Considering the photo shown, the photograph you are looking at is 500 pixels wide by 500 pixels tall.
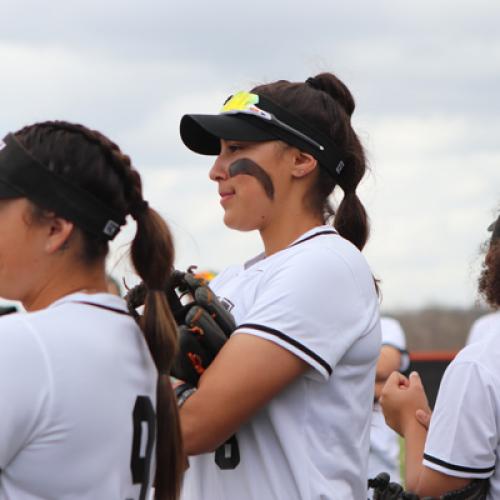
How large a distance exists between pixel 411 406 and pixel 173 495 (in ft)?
4.44

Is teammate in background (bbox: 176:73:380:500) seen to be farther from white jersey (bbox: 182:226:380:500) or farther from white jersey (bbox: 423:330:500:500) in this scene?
white jersey (bbox: 423:330:500:500)

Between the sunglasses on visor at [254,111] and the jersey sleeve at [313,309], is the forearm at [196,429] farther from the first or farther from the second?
the sunglasses on visor at [254,111]

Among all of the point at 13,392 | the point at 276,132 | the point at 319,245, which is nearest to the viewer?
the point at 13,392

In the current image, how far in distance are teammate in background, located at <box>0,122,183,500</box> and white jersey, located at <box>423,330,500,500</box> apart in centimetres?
118

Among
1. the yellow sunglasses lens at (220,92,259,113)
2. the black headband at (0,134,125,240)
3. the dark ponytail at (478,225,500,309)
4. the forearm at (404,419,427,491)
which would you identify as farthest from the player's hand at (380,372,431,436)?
the black headband at (0,134,125,240)

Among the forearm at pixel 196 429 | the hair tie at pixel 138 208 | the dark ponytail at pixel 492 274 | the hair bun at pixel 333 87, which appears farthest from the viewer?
the dark ponytail at pixel 492 274

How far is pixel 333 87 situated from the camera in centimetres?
363

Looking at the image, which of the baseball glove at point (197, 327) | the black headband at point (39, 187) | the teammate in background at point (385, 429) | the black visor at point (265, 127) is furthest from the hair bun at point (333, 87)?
the teammate in background at point (385, 429)

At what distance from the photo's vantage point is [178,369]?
10.1ft

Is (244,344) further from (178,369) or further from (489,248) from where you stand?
(489,248)

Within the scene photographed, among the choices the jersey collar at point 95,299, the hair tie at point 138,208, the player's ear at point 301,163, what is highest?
the hair tie at point 138,208

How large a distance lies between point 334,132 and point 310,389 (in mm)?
897

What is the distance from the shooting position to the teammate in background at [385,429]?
23.6 feet

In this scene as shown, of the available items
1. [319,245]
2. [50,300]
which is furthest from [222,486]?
[50,300]
